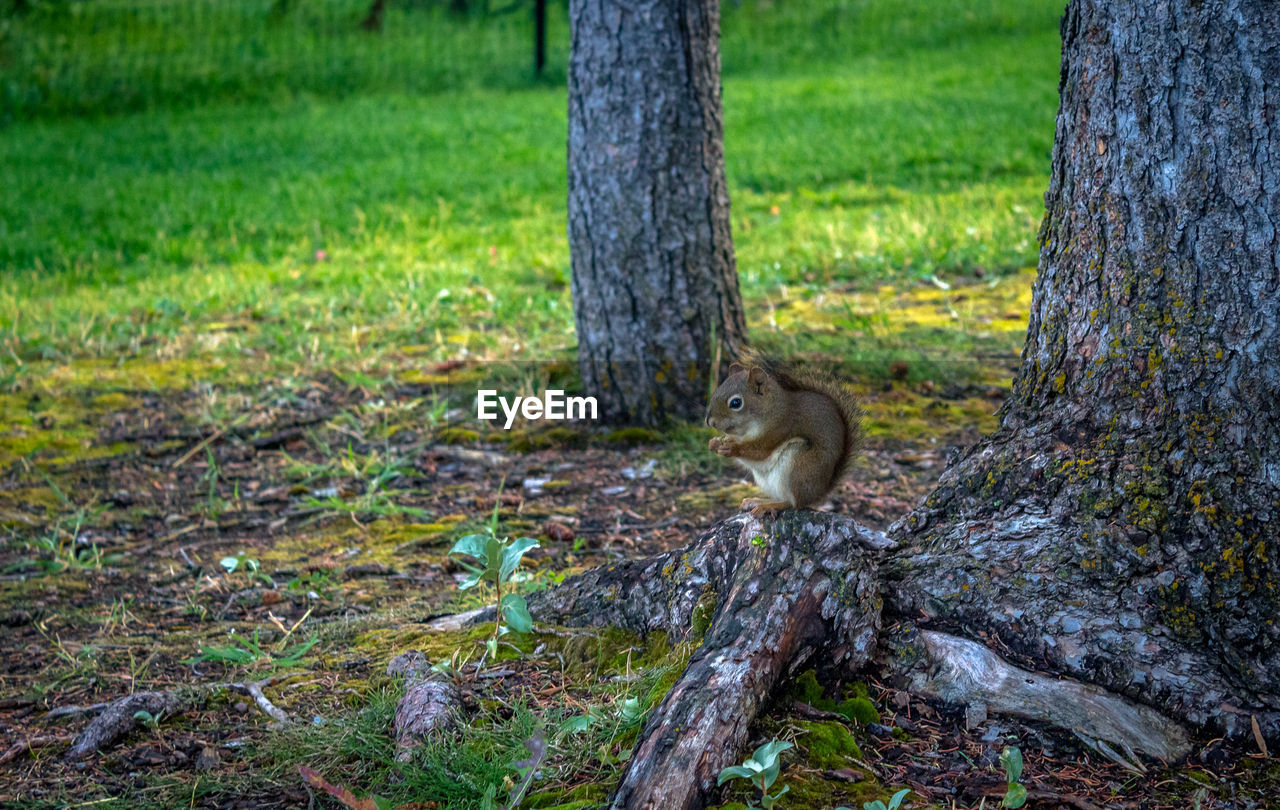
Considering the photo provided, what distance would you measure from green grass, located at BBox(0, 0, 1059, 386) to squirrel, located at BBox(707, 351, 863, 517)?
10.3ft

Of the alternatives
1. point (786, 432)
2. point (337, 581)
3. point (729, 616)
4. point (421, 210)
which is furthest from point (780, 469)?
point (421, 210)

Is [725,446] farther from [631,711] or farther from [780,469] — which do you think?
[631,711]

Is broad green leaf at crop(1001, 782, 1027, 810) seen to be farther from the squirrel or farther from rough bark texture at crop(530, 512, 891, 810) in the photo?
the squirrel

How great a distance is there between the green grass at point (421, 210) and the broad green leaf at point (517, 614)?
3.18m

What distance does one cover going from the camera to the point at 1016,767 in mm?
1964

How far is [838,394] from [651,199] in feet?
6.98

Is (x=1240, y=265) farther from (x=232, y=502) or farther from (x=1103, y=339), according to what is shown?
(x=232, y=502)

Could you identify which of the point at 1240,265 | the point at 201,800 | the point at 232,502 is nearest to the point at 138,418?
the point at 232,502

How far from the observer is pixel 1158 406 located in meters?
2.38

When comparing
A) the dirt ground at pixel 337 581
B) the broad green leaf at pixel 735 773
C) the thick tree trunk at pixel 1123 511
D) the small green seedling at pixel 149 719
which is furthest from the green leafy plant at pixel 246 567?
the broad green leaf at pixel 735 773

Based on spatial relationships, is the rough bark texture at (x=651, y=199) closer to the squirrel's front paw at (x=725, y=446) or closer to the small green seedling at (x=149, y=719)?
the squirrel's front paw at (x=725, y=446)

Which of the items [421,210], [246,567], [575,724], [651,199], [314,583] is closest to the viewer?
[575,724]

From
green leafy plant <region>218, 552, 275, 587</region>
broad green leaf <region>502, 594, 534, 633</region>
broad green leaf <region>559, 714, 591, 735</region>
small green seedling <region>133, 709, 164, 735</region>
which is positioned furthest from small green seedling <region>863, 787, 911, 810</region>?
green leafy plant <region>218, 552, 275, 587</region>

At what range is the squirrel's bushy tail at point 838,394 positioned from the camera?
274 centimetres
